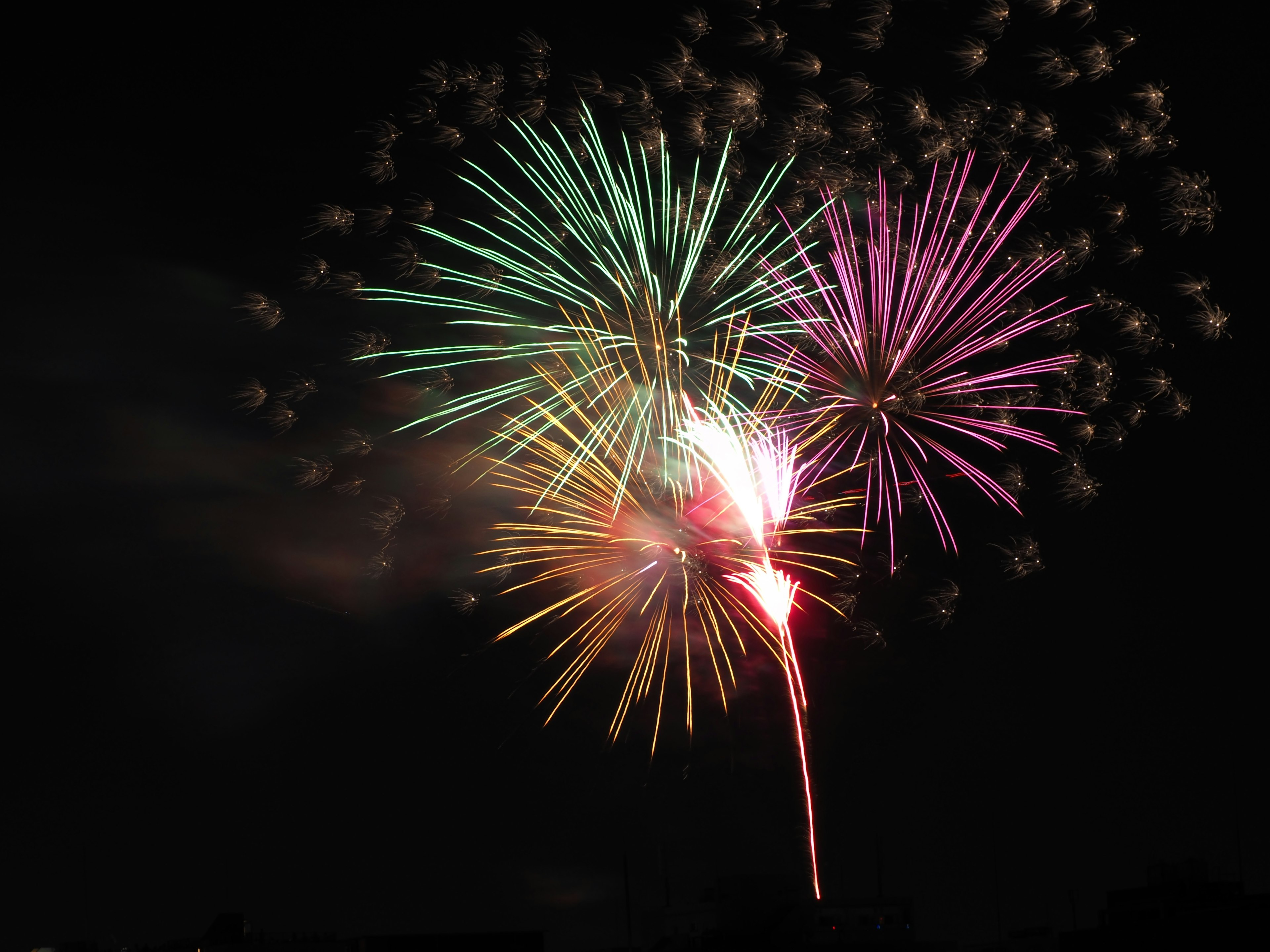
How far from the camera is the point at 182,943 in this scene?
173 feet

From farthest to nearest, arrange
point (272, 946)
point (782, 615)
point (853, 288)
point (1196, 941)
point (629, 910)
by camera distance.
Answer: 1. point (629, 910)
2. point (272, 946)
3. point (1196, 941)
4. point (782, 615)
5. point (853, 288)

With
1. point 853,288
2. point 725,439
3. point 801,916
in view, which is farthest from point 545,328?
point 801,916

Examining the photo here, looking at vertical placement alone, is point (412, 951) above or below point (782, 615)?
below

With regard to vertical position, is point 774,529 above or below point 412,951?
above

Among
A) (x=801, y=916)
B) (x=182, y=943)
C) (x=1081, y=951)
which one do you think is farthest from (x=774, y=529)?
(x=182, y=943)

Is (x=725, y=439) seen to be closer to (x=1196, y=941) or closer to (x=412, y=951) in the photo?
(x=1196, y=941)

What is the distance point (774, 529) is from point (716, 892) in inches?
1218

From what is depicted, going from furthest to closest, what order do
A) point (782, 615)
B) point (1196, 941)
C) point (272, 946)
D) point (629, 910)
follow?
point (629, 910), point (272, 946), point (1196, 941), point (782, 615)

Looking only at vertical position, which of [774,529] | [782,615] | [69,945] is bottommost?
[69,945]

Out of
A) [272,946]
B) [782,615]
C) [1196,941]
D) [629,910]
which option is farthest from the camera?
[629,910]

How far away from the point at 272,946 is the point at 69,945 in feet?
27.1

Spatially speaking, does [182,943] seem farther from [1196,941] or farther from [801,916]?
[1196,941]

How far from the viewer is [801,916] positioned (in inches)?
2119

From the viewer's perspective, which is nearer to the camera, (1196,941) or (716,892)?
(1196,941)
